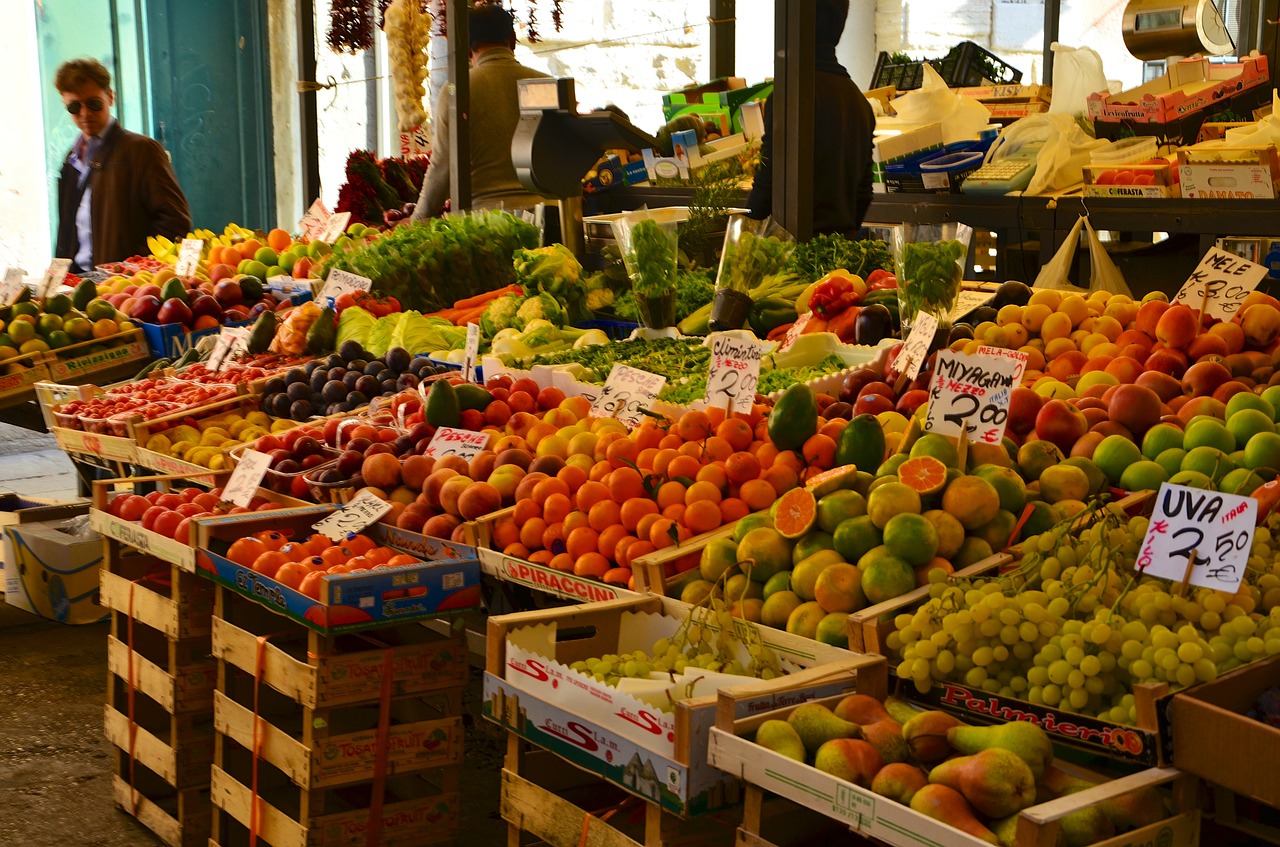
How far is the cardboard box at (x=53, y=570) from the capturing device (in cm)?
473

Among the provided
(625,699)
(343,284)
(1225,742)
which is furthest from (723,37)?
(1225,742)

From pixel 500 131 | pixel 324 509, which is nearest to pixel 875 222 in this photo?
pixel 500 131

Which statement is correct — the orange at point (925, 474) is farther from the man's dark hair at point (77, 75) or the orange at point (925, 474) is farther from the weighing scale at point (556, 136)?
the man's dark hair at point (77, 75)

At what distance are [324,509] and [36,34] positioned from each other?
24.7 feet

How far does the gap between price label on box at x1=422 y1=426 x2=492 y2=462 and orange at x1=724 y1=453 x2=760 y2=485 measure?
0.81 m

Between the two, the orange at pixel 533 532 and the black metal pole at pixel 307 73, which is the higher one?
the black metal pole at pixel 307 73

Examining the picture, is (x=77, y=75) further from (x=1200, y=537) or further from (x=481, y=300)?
(x=1200, y=537)

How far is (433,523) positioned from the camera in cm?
292

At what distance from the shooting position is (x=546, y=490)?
9.11ft

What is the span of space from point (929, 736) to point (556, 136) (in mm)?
3404

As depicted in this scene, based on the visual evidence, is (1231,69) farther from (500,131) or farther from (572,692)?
(572,692)

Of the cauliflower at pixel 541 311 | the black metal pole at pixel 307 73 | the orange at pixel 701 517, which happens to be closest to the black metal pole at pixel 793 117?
the cauliflower at pixel 541 311

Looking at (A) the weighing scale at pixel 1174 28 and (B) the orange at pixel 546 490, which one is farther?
(A) the weighing scale at pixel 1174 28

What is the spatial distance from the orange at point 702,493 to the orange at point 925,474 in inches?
17.4
